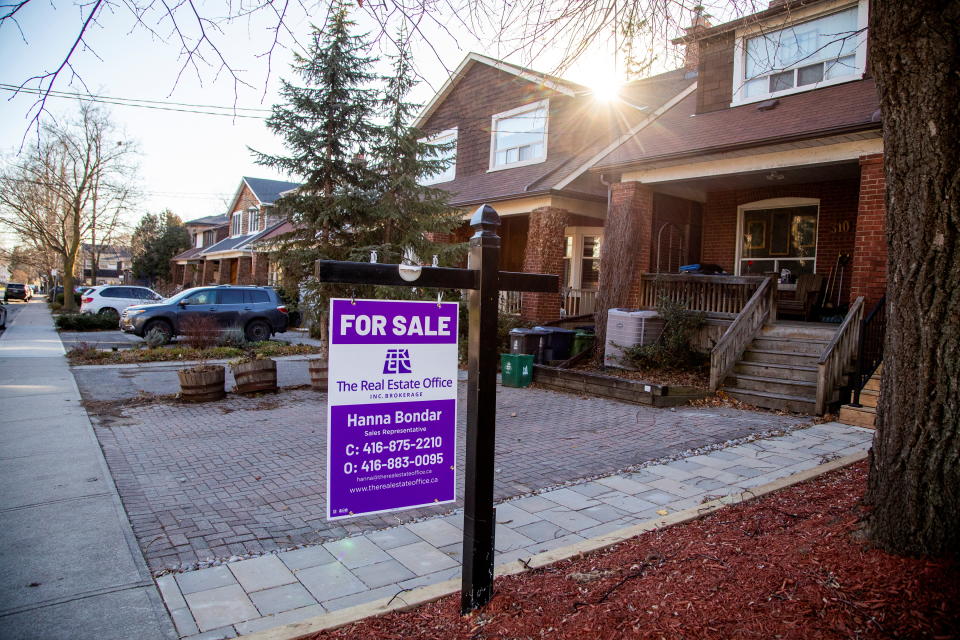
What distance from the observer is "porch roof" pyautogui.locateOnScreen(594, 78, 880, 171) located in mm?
9695

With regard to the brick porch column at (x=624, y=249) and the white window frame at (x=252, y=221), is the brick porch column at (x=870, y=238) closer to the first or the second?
the brick porch column at (x=624, y=249)

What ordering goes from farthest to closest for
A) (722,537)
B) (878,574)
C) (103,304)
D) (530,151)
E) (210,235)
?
1. (210,235)
2. (103,304)
3. (530,151)
4. (722,537)
5. (878,574)

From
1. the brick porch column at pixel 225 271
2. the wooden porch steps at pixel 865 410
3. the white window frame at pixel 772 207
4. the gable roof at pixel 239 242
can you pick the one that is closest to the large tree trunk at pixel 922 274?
the wooden porch steps at pixel 865 410

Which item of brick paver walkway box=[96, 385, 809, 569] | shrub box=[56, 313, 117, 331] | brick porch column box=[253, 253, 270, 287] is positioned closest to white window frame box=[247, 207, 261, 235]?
brick porch column box=[253, 253, 270, 287]

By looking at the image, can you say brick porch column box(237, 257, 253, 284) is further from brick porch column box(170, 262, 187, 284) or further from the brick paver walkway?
the brick paver walkway

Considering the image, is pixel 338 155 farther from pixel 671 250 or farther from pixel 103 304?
pixel 103 304

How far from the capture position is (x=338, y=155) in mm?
11125

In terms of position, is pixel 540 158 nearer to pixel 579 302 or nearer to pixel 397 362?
pixel 579 302

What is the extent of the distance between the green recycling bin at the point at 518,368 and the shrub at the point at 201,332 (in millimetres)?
8699

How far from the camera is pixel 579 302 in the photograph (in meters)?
16.6

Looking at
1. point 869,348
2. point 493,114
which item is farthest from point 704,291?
point 493,114

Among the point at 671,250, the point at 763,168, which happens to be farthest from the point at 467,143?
the point at 763,168

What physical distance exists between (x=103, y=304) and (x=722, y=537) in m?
26.5

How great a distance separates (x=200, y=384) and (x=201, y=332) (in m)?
7.19
